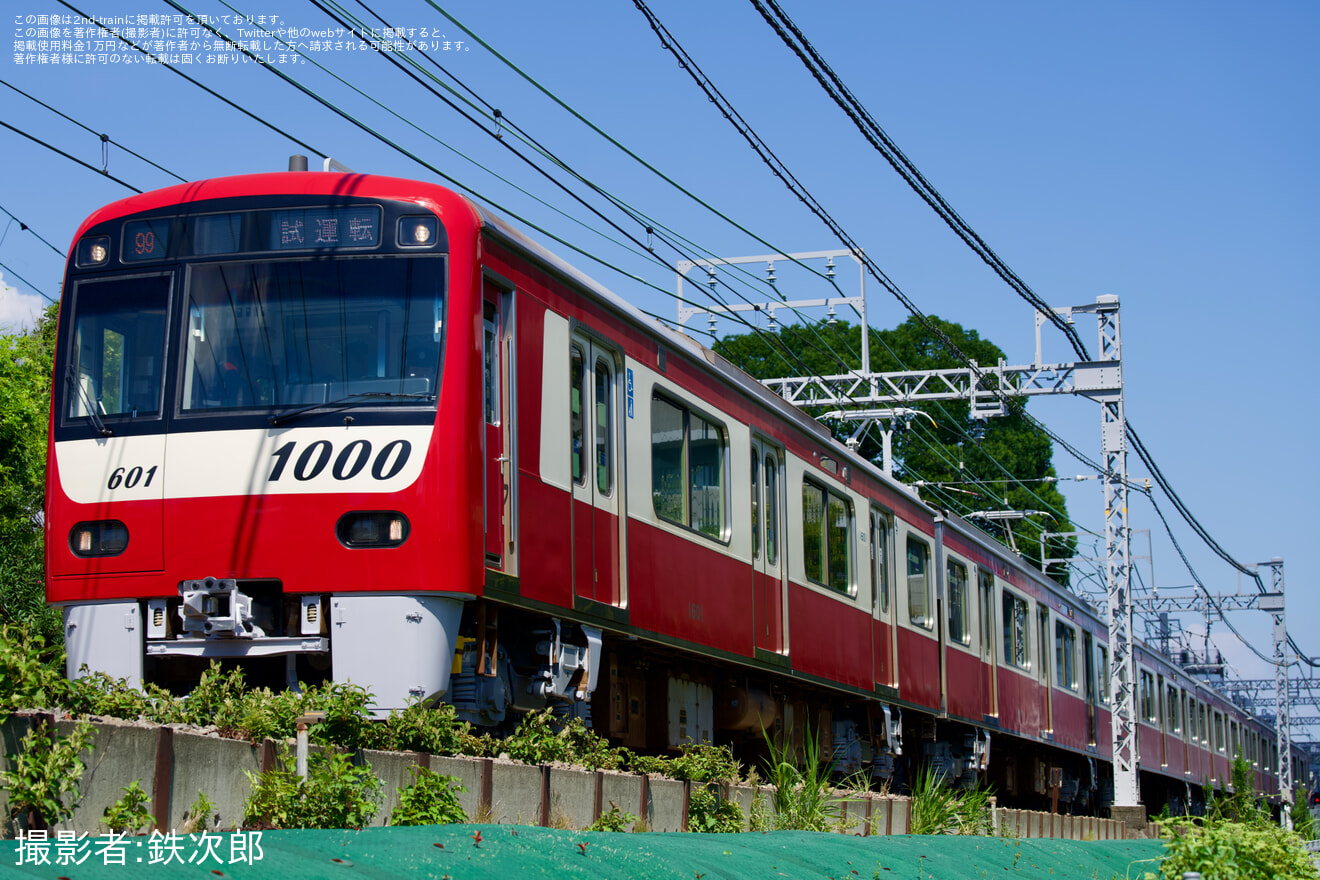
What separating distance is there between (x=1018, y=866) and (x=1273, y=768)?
4824 cm

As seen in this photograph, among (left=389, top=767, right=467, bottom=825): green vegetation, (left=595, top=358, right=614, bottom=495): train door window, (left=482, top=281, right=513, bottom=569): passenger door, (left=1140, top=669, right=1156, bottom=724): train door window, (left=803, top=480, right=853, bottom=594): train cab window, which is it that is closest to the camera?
(left=389, top=767, right=467, bottom=825): green vegetation

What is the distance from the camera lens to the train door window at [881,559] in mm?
15250

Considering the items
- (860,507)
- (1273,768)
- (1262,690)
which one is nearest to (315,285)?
(860,507)

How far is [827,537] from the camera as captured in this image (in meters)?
13.9

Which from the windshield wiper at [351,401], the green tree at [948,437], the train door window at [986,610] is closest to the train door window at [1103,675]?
the train door window at [986,610]

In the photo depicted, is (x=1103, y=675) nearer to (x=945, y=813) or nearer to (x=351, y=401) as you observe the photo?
(x=945, y=813)

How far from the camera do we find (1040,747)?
75.6 feet

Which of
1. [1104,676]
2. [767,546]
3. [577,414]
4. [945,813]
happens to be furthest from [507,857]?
[1104,676]

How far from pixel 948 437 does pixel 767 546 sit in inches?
1219

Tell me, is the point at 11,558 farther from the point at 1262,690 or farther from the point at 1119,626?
the point at 1262,690

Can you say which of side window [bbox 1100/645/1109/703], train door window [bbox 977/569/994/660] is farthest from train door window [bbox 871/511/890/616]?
side window [bbox 1100/645/1109/703]

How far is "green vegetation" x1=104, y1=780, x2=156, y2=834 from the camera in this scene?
5.42 metres

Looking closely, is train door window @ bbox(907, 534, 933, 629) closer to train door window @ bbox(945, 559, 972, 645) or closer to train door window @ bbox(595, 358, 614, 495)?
train door window @ bbox(945, 559, 972, 645)

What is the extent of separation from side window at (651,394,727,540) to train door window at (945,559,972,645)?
6943 millimetres
